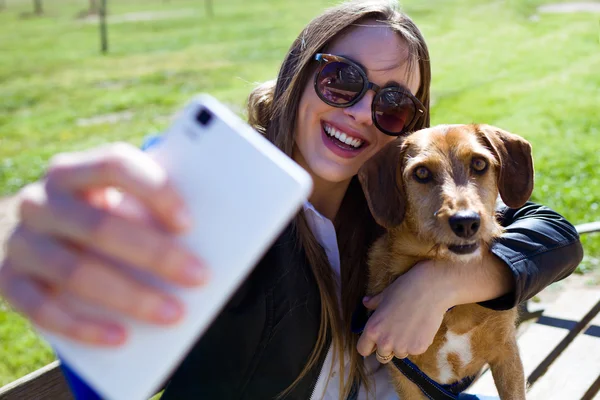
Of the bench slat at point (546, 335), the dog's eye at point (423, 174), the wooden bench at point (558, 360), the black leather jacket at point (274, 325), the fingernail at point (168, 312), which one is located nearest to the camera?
the fingernail at point (168, 312)

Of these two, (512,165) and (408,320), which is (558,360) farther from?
(408,320)

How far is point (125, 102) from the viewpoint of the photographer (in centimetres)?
1567

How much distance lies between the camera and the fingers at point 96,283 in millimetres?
792

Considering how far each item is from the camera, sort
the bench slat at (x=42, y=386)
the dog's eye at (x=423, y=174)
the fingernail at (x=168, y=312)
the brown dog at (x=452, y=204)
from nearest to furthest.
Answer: the fingernail at (x=168, y=312)
the bench slat at (x=42, y=386)
the brown dog at (x=452, y=204)
the dog's eye at (x=423, y=174)

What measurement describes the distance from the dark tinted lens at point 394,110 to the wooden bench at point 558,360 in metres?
1.41

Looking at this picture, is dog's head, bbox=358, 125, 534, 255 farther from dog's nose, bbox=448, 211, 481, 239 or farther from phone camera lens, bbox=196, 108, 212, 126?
phone camera lens, bbox=196, 108, 212, 126

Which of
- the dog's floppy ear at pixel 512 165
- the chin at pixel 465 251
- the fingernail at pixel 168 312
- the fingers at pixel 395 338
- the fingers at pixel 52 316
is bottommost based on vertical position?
the fingers at pixel 395 338

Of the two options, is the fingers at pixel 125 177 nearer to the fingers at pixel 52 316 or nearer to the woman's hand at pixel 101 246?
the woman's hand at pixel 101 246

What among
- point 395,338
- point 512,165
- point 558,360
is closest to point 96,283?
point 395,338

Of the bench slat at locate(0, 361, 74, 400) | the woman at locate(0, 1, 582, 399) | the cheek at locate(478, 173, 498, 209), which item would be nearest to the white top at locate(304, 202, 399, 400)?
the woman at locate(0, 1, 582, 399)

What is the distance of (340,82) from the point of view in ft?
8.20

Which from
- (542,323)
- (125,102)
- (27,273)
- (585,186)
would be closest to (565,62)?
(585,186)

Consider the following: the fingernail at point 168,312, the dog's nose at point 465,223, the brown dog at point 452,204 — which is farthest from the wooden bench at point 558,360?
the fingernail at point 168,312

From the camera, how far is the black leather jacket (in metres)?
2.09
